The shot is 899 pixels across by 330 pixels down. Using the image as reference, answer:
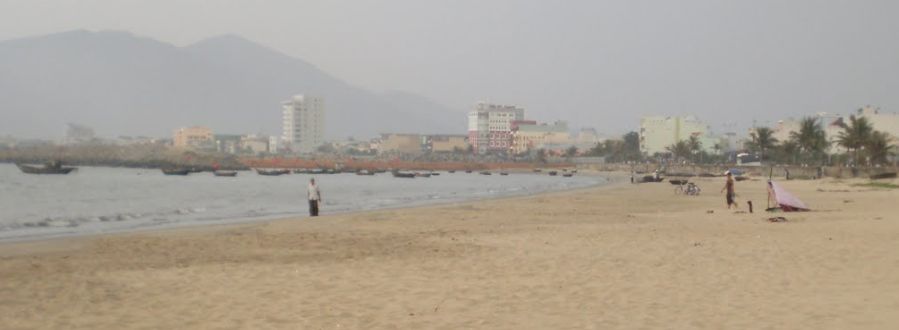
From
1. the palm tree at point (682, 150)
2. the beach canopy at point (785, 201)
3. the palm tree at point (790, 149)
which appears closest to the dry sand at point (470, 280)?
the beach canopy at point (785, 201)

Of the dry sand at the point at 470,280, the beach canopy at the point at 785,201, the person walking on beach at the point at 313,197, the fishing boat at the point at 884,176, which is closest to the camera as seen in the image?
the dry sand at the point at 470,280

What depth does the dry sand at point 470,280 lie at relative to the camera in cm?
909

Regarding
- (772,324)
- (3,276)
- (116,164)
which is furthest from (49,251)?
(116,164)

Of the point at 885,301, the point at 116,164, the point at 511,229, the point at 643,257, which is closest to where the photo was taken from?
the point at 885,301

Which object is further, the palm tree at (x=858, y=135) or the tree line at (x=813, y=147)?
the tree line at (x=813, y=147)

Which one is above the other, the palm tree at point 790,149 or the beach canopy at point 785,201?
the palm tree at point 790,149

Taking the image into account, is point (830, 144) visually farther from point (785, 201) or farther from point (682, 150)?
point (785, 201)

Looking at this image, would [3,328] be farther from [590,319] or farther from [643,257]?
[643,257]

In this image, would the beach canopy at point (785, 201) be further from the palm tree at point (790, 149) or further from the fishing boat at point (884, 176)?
the palm tree at point (790, 149)

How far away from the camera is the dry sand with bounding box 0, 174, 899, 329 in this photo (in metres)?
9.09

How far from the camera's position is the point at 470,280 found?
1209 cm

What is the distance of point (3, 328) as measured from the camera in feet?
29.0

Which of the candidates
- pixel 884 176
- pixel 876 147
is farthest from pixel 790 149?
pixel 884 176

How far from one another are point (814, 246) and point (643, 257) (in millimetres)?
3658
